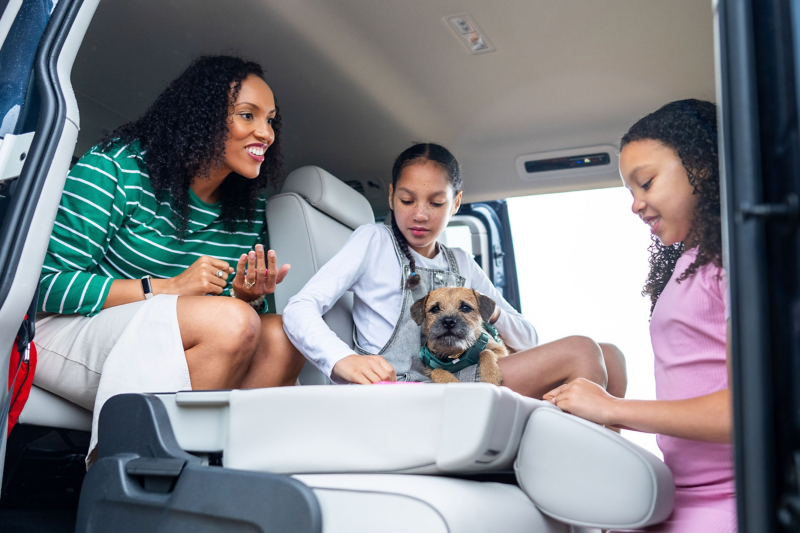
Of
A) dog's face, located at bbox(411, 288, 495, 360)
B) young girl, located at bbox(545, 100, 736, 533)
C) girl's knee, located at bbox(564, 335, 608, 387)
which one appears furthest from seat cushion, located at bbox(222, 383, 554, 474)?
dog's face, located at bbox(411, 288, 495, 360)

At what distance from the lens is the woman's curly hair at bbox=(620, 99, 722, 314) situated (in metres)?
1.04

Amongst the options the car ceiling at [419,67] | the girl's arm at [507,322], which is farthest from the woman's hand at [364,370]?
the car ceiling at [419,67]

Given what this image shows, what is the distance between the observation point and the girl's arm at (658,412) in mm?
945

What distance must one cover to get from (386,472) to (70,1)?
1150 millimetres

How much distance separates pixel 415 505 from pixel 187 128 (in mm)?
1497

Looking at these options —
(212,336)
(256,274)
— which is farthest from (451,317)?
(212,336)

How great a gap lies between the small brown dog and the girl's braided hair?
99 mm

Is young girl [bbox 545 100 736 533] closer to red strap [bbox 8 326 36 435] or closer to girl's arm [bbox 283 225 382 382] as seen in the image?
girl's arm [bbox 283 225 382 382]

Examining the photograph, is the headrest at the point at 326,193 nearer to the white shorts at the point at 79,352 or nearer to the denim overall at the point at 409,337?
the denim overall at the point at 409,337

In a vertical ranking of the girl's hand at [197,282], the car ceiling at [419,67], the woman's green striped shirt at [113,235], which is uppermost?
the car ceiling at [419,67]

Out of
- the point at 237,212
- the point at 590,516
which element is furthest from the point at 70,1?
the point at 590,516

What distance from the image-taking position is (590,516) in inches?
37.6

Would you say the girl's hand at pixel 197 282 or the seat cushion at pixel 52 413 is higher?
the girl's hand at pixel 197 282

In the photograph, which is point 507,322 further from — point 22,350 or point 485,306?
point 22,350
